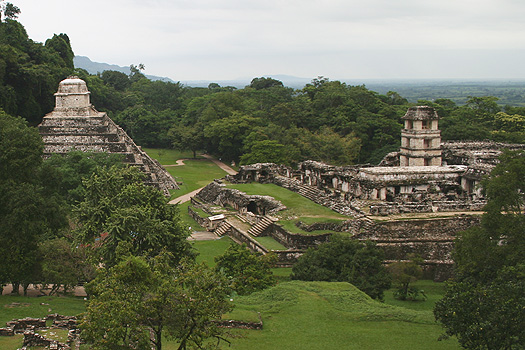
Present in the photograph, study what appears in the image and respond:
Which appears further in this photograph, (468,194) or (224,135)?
(224,135)

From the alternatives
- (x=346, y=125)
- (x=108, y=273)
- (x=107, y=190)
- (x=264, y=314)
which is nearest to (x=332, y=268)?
(x=264, y=314)

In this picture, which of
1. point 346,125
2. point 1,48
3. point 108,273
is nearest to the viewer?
point 108,273

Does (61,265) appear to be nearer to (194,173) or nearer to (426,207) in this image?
(426,207)

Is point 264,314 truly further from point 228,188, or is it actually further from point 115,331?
point 228,188

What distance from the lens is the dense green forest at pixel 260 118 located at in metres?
52.2

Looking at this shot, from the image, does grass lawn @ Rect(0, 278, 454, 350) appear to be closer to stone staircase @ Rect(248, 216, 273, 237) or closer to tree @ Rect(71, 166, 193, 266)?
tree @ Rect(71, 166, 193, 266)

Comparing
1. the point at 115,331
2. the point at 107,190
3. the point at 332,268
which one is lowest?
the point at 332,268

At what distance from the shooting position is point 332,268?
24641 millimetres

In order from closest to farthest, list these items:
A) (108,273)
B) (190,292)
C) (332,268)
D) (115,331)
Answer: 1. (115,331)
2. (190,292)
3. (108,273)
4. (332,268)

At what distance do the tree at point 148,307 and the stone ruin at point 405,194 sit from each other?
50.1 ft

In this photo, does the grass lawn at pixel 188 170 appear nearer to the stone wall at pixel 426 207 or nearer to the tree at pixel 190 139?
the tree at pixel 190 139

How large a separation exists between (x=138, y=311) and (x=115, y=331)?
2.29 ft

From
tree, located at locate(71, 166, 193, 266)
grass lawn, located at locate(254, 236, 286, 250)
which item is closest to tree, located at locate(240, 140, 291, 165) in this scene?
grass lawn, located at locate(254, 236, 286, 250)

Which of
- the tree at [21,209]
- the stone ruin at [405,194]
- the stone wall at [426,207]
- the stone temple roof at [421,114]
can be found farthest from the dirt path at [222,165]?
the tree at [21,209]
